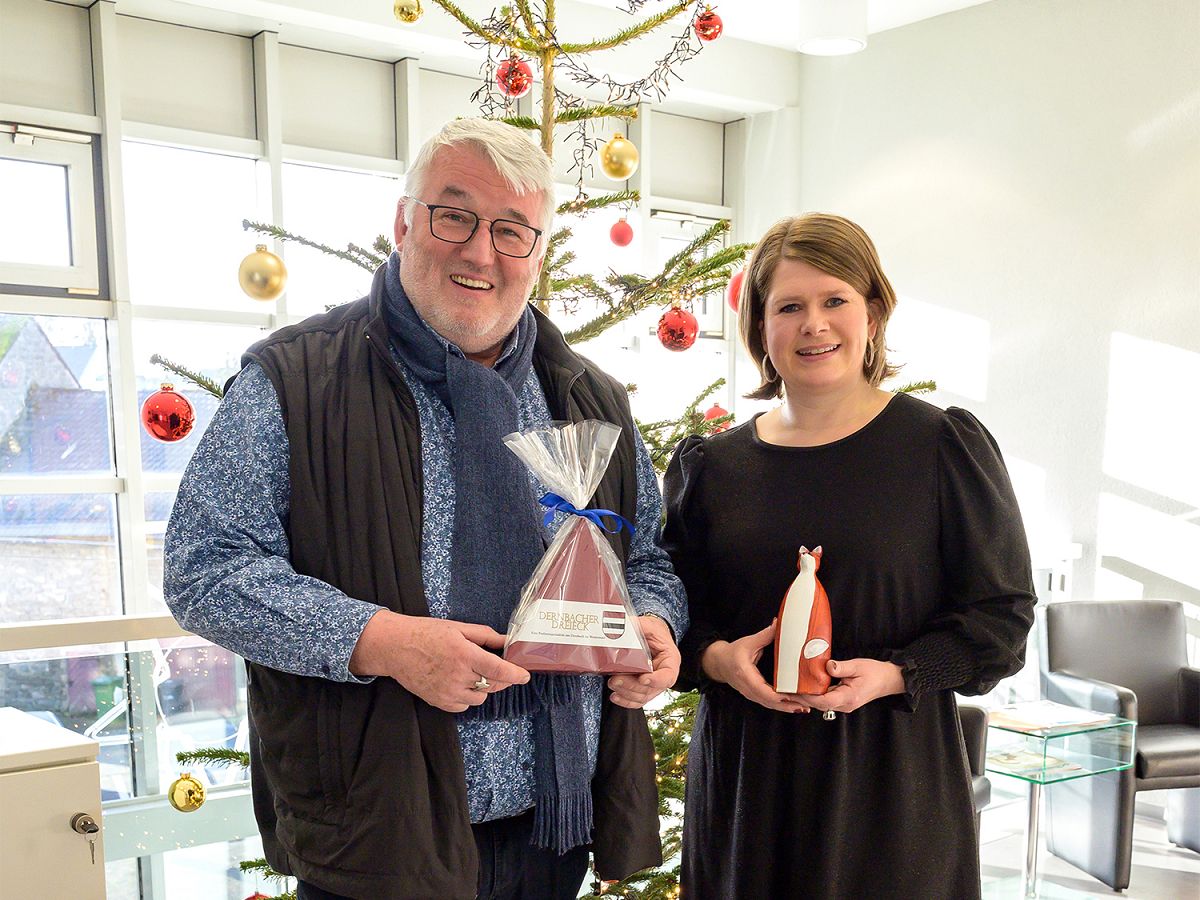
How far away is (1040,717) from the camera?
11.5 ft

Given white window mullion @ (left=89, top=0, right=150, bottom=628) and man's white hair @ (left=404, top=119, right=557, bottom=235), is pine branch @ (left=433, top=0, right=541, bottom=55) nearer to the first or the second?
man's white hair @ (left=404, top=119, right=557, bottom=235)

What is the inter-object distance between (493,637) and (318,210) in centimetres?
435

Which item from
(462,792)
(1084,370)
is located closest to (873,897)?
(462,792)

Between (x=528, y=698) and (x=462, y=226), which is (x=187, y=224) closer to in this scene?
(x=462, y=226)

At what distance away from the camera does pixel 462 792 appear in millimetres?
1273

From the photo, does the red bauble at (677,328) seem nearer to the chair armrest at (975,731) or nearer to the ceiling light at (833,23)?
the chair armrest at (975,731)

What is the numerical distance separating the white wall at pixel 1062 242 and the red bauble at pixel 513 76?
11.2 feet

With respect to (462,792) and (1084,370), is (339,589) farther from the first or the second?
(1084,370)

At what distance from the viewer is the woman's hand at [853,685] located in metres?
1.45

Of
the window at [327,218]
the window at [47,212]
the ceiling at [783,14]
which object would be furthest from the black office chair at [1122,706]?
the window at [47,212]

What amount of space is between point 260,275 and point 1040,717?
274 cm

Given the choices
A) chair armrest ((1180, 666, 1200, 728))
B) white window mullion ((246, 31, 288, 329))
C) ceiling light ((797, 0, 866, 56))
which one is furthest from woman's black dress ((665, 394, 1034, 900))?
white window mullion ((246, 31, 288, 329))

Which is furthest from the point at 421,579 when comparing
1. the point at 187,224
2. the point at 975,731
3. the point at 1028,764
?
the point at 187,224

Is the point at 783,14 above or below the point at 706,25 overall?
above
